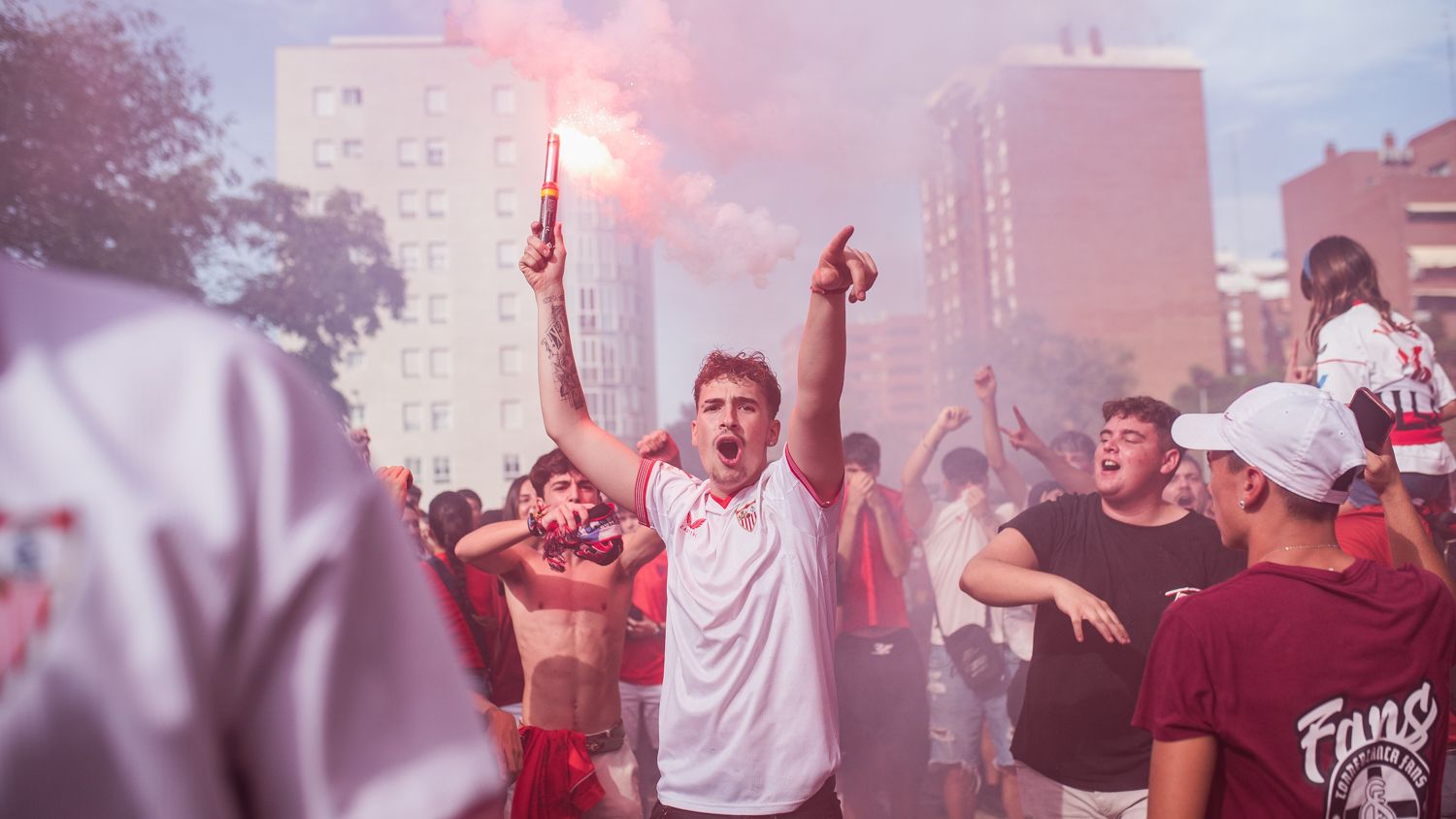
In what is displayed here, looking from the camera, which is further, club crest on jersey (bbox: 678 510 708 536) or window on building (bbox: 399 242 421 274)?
window on building (bbox: 399 242 421 274)

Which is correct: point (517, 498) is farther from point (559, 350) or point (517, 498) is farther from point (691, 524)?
point (691, 524)

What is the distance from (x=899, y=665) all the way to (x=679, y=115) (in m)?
3.93

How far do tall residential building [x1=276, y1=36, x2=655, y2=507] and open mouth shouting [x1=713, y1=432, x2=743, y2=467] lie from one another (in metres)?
51.0

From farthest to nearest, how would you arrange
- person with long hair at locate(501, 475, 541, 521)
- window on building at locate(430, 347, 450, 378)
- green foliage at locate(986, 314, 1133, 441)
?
window on building at locate(430, 347, 450, 378), green foliage at locate(986, 314, 1133, 441), person with long hair at locate(501, 475, 541, 521)

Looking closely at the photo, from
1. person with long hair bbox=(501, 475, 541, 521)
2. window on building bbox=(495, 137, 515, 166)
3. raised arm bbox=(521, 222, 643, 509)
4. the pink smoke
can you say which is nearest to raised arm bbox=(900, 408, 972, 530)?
the pink smoke

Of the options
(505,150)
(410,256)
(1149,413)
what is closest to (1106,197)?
(505,150)

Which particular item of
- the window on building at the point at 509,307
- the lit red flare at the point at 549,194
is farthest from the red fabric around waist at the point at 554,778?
the window on building at the point at 509,307

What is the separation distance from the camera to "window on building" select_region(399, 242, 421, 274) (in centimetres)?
5719

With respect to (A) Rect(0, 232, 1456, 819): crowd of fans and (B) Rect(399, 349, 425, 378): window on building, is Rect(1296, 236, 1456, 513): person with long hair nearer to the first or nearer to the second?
(A) Rect(0, 232, 1456, 819): crowd of fans

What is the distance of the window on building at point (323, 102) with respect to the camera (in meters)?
55.2

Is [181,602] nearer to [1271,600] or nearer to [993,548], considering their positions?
[1271,600]

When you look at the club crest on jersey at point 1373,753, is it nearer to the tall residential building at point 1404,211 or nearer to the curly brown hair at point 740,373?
the curly brown hair at point 740,373

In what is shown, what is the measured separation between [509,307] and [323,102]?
14.0 metres

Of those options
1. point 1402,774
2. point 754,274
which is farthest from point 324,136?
point 1402,774
